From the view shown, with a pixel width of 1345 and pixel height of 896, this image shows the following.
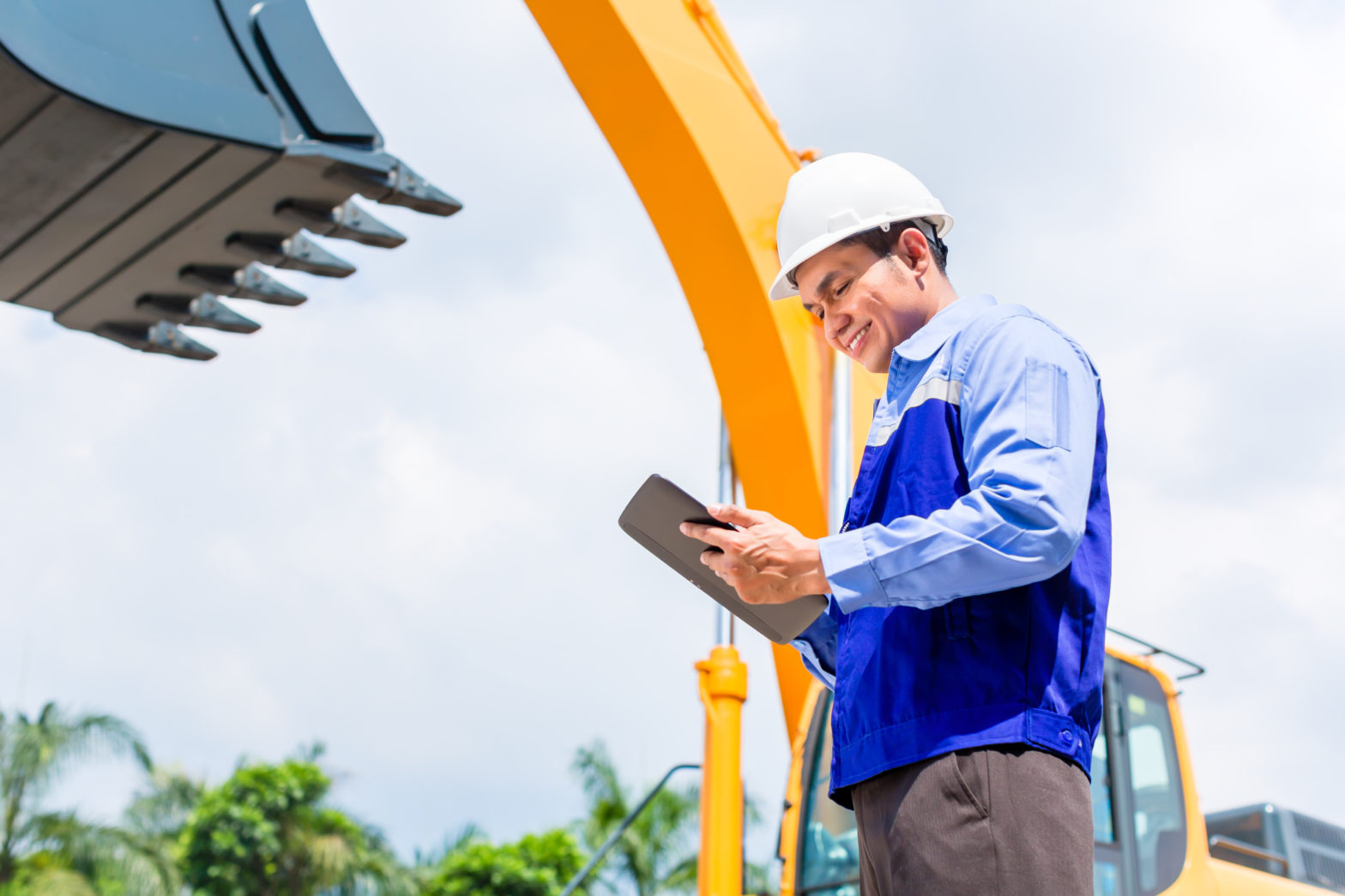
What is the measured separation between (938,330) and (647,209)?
13.1ft

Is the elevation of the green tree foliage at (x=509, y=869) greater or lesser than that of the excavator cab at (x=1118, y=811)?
greater

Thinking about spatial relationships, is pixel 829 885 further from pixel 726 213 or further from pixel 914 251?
pixel 914 251

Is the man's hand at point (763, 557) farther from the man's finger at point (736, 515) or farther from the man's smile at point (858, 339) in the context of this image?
the man's smile at point (858, 339)

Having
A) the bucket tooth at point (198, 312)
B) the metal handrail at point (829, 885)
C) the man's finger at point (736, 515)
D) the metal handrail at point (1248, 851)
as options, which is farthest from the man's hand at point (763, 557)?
the metal handrail at point (1248, 851)

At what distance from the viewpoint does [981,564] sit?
57.7 inches

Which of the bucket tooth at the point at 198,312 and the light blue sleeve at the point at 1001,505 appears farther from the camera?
the bucket tooth at the point at 198,312

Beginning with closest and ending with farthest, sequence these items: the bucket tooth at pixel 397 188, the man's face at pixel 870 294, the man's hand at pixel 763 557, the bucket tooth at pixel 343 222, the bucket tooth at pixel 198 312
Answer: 1. the man's hand at pixel 763 557
2. the man's face at pixel 870 294
3. the bucket tooth at pixel 397 188
4. the bucket tooth at pixel 343 222
5. the bucket tooth at pixel 198 312

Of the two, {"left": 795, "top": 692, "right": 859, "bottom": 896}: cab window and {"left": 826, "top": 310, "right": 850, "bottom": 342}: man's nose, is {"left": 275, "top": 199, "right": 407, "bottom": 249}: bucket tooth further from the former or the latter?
{"left": 795, "top": 692, "right": 859, "bottom": 896}: cab window

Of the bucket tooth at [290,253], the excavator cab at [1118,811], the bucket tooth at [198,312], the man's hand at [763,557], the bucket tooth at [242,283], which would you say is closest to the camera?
the man's hand at [763,557]

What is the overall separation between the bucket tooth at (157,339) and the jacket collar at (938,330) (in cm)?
270

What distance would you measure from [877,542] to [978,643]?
17 centimetres

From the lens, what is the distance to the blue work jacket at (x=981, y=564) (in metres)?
1.48

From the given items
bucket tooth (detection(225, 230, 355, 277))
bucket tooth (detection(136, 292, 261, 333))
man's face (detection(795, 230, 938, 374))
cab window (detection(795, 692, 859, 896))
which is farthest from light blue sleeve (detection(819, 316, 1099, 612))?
cab window (detection(795, 692, 859, 896))

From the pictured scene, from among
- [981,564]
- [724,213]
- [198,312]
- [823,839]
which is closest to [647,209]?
[724,213]
